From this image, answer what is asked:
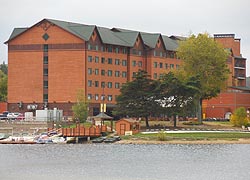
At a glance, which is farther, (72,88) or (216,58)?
(72,88)

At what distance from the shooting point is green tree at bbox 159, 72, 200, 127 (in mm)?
106688

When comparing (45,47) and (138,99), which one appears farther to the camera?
(45,47)

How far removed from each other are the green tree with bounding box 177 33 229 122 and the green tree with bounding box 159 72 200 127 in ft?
22.4

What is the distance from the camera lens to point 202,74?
116312 mm

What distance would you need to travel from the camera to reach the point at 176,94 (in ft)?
352

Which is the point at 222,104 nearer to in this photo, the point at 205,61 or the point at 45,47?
the point at 205,61

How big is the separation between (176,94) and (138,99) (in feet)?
20.8

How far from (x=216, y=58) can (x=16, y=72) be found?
4352 cm

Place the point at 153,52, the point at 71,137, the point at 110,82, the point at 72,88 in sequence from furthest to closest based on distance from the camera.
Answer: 1. the point at 153,52
2. the point at 110,82
3. the point at 72,88
4. the point at 71,137

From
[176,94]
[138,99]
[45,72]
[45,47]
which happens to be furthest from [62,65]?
[176,94]

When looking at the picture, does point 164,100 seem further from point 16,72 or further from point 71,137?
point 16,72

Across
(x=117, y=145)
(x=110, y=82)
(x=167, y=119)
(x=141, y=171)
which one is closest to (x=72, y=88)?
(x=110, y=82)

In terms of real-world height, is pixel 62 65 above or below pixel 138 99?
above

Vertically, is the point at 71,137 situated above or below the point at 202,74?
below
